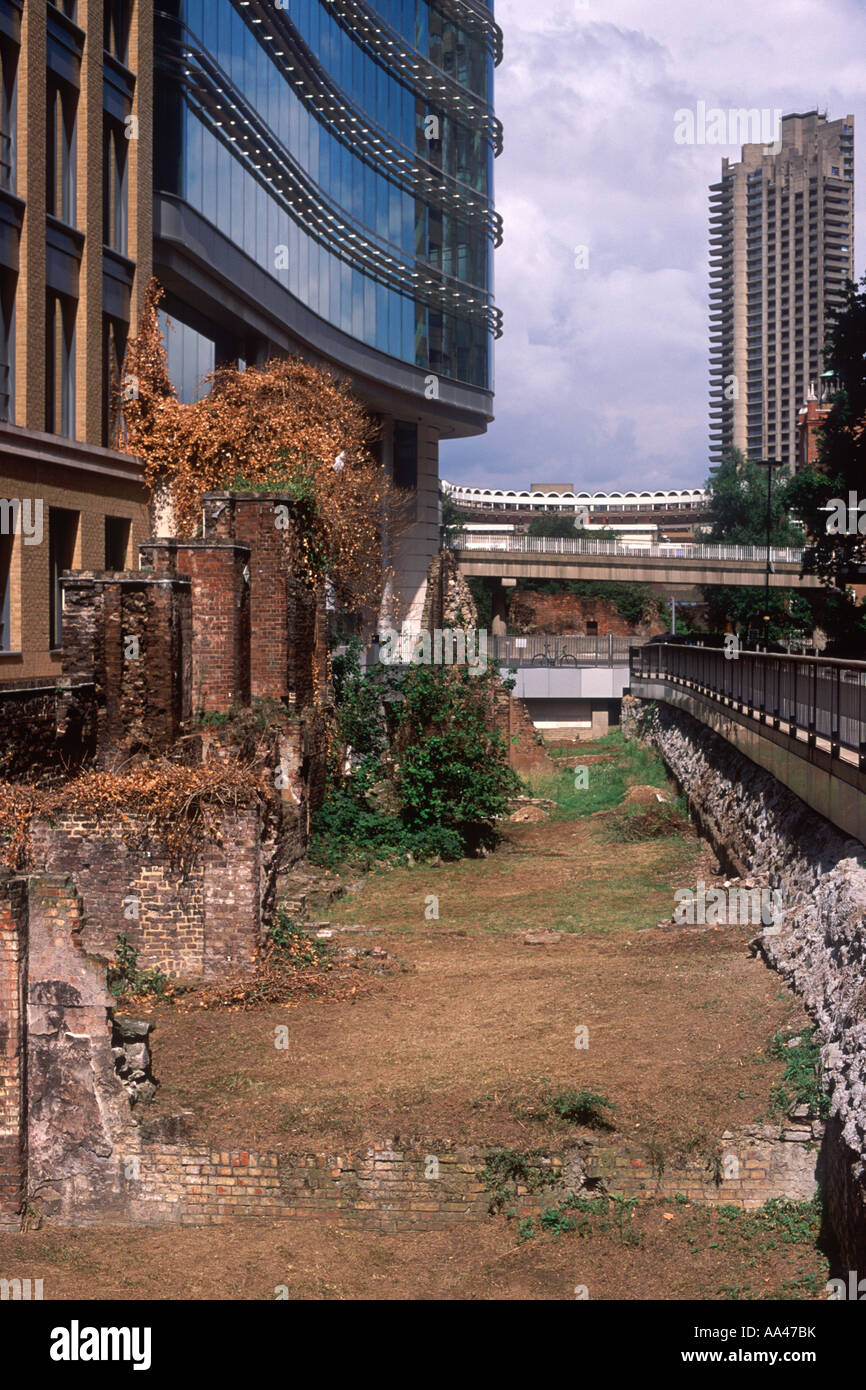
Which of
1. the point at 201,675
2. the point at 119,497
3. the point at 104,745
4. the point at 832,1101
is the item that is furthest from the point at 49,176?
the point at 832,1101

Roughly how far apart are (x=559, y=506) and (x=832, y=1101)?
501 feet

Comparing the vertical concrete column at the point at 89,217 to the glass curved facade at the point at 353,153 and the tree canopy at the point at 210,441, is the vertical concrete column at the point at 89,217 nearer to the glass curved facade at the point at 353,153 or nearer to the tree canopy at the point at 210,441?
the tree canopy at the point at 210,441

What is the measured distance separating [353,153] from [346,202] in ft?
5.82

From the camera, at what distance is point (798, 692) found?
15.5 metres

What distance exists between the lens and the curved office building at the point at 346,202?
30.5 m

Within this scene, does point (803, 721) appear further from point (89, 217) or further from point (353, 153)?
point (353, 153)

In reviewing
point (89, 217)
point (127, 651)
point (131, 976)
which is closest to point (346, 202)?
point (89, 217)

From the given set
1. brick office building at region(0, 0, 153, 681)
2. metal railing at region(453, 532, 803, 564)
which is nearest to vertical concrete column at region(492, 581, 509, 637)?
metal railing at region(453, 532, 803, 564)

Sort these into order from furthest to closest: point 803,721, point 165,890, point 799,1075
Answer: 1. point 803,721
2. point 165,890
3. point 799,1075

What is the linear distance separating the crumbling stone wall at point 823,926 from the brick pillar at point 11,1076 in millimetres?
5718

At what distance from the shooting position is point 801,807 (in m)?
15.4

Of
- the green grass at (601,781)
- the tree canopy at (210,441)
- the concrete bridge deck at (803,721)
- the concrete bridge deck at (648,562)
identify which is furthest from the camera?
the concrete bridge deck at (648,562)

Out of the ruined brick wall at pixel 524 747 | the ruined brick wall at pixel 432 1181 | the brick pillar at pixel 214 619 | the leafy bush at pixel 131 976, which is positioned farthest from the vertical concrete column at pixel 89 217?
the ruined brick wall at pixel 524 747

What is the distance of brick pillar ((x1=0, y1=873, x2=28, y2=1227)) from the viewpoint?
9.66 m
